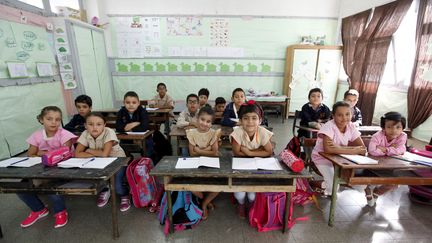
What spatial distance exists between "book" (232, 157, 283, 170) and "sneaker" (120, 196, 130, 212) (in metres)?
1.16

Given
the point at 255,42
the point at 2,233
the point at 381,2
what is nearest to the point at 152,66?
the point at 255,42

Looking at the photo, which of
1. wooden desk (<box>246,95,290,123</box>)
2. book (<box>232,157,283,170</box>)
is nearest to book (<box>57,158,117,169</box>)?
book (<box>232,157,283,170</box>)

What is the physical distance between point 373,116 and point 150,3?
5882mm

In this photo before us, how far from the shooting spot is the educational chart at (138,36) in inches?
219

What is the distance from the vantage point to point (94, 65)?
512 centimetres

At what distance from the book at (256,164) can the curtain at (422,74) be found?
11.3ft

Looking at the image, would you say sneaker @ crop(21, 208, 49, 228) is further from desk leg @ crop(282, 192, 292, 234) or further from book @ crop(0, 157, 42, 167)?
desk leg @ crop(282, 192, 292, 234)

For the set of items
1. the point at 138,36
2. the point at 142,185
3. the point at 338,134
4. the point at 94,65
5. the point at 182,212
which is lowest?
the point at 182,212

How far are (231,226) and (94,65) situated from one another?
507cm

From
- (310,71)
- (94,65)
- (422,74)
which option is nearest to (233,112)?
(422,74)

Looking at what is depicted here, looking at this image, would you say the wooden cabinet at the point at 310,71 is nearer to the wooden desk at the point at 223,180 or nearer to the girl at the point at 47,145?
the wooden desk at the point at 223,180

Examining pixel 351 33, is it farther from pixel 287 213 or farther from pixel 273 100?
pixel 287 213

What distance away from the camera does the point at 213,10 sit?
5570mm

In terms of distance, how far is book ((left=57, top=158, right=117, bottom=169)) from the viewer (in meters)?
1.50
